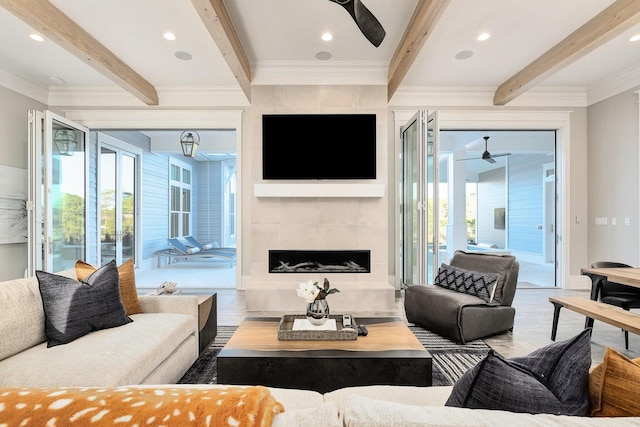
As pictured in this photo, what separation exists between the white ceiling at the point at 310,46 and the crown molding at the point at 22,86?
1 cm

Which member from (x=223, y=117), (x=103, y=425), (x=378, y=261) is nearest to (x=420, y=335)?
(x=378, y=261)

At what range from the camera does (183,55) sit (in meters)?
3.71

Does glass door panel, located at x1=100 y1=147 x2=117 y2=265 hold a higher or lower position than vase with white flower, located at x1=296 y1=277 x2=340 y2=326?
higher

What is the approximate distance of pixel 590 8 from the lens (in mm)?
2891

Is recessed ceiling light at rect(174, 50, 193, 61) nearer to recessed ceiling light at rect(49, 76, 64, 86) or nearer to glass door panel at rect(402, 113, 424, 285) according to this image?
recessed ceiling light at rect(49, 76, 64, 86)

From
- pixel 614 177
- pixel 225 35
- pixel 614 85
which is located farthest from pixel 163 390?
pixel 614 85

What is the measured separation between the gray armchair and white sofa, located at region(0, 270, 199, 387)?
2.14 meters

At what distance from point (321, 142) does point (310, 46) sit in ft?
3.63

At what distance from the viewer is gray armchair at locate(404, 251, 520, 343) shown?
2.81 m

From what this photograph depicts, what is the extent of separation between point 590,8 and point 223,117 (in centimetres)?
425

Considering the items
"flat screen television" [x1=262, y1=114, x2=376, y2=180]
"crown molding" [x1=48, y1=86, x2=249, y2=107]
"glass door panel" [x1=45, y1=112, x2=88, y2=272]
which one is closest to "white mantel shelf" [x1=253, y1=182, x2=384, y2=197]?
"flat screen television" [x1=262, y1=114, x2=376, y2=180]

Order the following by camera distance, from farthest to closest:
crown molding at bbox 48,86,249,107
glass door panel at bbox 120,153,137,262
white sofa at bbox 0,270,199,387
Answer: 1. glass door panel at bbox 120,153,137,262
2. crown molding at bbox 48,86,249,107
3. white sofa at bbox 0,270,199,387

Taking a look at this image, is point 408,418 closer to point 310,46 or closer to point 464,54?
point 310,46

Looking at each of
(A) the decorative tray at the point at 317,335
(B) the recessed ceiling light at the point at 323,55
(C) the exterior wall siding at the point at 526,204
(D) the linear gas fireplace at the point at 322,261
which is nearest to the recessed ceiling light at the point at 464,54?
(B) the recessed ceiling light at the point at 323,55
